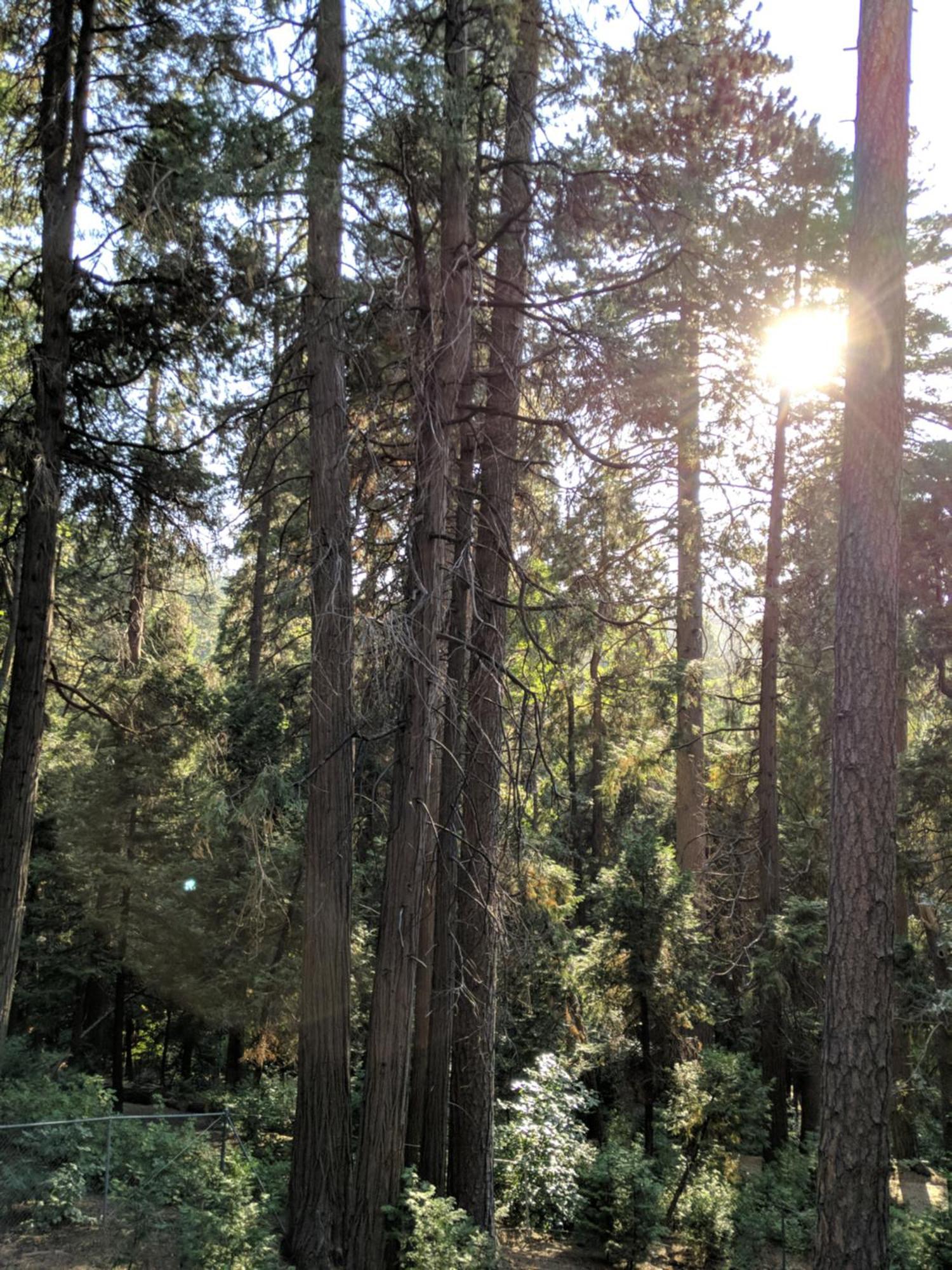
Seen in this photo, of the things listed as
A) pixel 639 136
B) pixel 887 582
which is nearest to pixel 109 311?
pixel 639 136

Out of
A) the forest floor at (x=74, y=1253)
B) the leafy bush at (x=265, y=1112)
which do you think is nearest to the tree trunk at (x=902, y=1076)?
the forest floor at (x=74, y=1253)

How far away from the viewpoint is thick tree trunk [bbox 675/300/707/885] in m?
13.7

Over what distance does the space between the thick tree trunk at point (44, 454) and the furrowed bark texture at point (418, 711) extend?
379 cm

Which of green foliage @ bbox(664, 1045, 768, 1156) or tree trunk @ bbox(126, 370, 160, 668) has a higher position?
tree trunk @ bbox(126, 370, 160, 668)

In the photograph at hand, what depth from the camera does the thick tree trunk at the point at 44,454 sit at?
7.94m

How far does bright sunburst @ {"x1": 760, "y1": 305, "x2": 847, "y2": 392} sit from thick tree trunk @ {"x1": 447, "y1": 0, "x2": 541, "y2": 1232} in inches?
235

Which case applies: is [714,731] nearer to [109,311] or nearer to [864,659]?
[864,659]

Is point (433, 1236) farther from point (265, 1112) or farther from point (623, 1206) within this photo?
point (265, 1112)

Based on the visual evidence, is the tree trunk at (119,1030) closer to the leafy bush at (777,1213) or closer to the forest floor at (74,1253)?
the forest floor at (74,1253)

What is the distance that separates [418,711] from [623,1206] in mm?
6387

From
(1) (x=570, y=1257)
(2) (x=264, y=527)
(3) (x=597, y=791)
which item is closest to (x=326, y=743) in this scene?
(1) (x=570, y=1257)

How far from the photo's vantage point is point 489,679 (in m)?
7.67

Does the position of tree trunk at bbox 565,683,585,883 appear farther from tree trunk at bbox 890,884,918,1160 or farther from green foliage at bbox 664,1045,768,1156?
green foliage at bbox 664,1045,768,1156

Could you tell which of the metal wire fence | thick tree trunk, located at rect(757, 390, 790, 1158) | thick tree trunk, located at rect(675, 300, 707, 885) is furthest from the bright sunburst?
the metal wire fence
